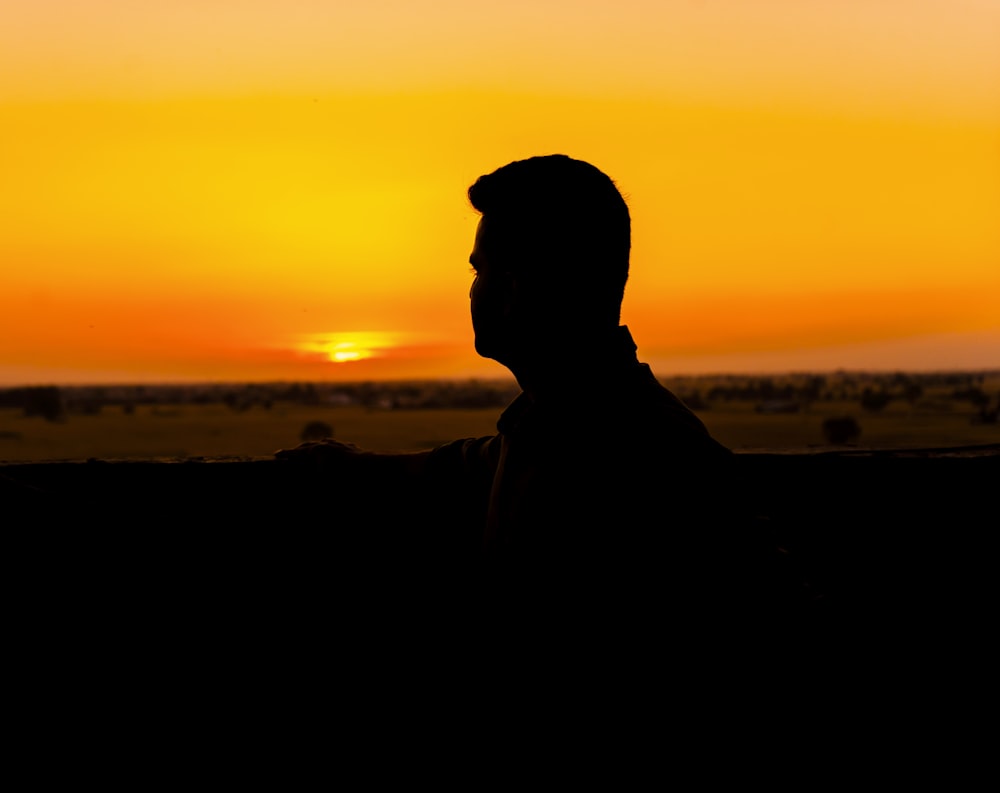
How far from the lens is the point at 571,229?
1.99m

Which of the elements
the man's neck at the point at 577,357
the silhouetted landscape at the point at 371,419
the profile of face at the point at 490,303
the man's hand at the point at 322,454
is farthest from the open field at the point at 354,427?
the man's neck at the point at 577,357

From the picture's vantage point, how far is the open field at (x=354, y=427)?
44062 mm

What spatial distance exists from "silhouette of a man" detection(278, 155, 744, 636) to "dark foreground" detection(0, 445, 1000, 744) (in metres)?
0.28

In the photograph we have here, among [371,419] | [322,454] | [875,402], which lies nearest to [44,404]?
[371,419]

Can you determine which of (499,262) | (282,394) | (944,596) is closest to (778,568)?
(499,262)

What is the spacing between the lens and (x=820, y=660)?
1.79 metres

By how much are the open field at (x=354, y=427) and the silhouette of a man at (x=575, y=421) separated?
33.3m

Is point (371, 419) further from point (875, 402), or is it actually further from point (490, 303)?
point (490, 303)

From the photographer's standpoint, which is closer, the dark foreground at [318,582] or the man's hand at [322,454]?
the dark foreground at [318,582]

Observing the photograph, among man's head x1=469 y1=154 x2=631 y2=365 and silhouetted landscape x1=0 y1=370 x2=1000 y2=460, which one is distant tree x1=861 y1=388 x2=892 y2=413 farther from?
man's head x1=469 y1=154 x2=631 y2=365

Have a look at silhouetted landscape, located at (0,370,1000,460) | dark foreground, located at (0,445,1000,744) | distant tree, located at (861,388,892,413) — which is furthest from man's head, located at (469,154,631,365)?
distant tree, located at (861,388,892,413)

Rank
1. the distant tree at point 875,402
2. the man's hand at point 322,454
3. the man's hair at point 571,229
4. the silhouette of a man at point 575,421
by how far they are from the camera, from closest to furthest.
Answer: the silhouette of a man at point 575,421, the man's hair at point 571,229, the man's hand at point 322,454, the distant tree at point 875,402

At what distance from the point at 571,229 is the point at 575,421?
348 millimetres

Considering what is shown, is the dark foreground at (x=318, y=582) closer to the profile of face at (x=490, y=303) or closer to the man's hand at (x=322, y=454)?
the man's hand at (x=322, y=454)
